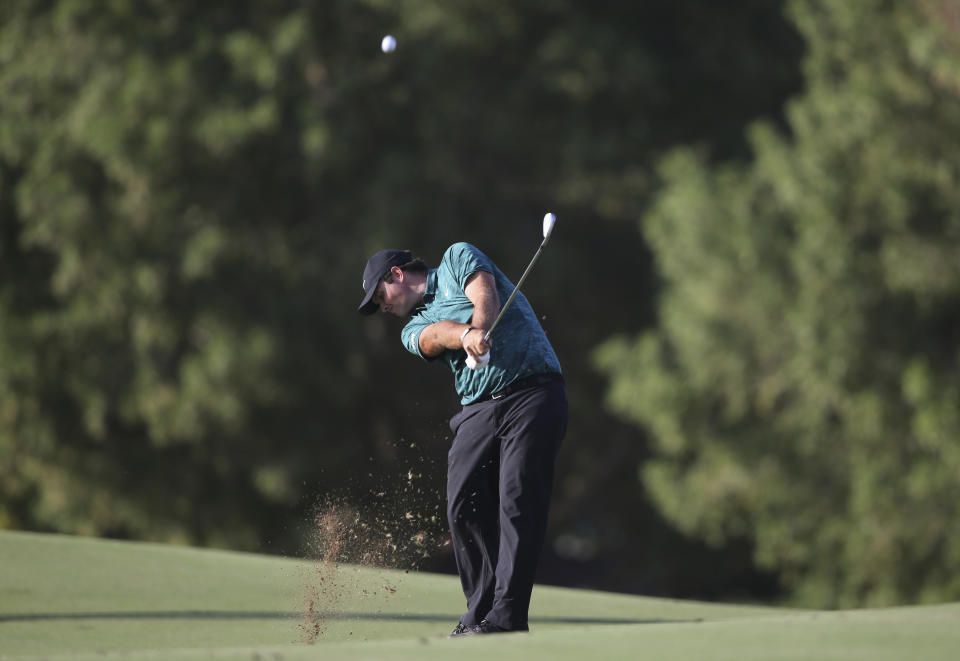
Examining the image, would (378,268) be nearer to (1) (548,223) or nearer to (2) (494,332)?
(2) (494,332)

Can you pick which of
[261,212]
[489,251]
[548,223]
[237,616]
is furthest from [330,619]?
[261,212]

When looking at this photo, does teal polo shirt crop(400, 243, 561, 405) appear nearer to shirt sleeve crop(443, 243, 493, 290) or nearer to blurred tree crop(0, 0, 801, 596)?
shirt sleeve crop(443, 243, 493, 290)

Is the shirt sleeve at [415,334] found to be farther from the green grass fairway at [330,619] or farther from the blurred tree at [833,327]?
the blurred tree at [833,327]

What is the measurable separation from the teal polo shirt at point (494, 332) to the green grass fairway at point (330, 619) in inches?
39.3

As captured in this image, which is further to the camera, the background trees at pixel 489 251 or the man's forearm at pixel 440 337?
the background trees at pixel 489 251

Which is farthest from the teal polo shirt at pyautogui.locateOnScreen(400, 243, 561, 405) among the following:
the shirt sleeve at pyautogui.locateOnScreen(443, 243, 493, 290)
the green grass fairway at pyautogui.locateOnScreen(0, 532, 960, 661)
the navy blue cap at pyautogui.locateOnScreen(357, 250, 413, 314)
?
the green grass fairway at pyautogui.locateOnScreen(0, 532, 960, 661)

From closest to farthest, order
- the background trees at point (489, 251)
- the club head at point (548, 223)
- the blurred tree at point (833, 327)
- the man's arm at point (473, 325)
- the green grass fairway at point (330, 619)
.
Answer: the green grass fairway at point (330, 619), the man's arm at point (473, 325), the club head at point (548, 223), the blurred tree at point (833, 327), the background trees at point (489, 251)

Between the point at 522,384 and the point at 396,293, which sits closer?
the point at 522,384

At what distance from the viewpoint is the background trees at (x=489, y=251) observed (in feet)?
46.2

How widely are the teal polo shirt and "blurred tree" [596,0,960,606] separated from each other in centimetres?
932

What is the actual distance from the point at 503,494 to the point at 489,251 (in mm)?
11779

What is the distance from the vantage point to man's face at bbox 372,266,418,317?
5.10m

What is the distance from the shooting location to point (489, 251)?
1655 cm

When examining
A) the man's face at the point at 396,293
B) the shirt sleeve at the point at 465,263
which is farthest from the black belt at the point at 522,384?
the man's face at the point at 396,293
